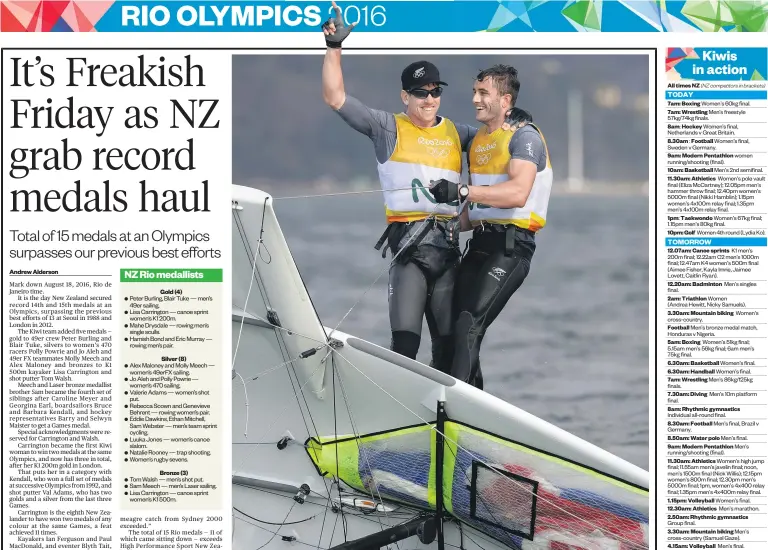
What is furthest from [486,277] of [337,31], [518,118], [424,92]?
[337,31]

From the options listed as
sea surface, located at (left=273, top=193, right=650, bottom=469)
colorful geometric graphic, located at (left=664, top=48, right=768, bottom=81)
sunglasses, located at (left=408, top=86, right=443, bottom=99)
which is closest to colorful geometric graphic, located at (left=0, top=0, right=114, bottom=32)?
sea surface, located at (left=273, top=193, right=650, bottom=469)

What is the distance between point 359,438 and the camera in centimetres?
501

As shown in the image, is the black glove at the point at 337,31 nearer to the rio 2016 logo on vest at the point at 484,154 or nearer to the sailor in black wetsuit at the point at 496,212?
the sailor in black wetsuit at the point at 496,212

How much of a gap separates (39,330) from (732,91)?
2.63m

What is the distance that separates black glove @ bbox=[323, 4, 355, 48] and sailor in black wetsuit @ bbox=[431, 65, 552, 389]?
580 millimetres

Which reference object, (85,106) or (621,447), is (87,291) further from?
(621,447)

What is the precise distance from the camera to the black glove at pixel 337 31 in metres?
4.50

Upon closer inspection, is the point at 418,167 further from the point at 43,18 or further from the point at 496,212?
the point at 43,18

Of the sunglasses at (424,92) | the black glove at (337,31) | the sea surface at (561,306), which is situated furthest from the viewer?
the sea surface at (561,306)

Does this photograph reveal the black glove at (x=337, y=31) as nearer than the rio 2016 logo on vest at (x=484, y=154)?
Yes

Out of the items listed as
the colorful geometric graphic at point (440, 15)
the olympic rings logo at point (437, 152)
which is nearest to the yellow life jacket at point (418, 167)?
the olympic rings logo at point (437, 152)

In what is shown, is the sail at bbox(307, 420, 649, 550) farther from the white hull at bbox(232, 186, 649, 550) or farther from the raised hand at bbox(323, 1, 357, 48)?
the raised hand at bbox(323, 1, 357, 48)

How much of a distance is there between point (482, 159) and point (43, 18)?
5.58ft

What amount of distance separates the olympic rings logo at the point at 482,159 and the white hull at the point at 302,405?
807 mm
